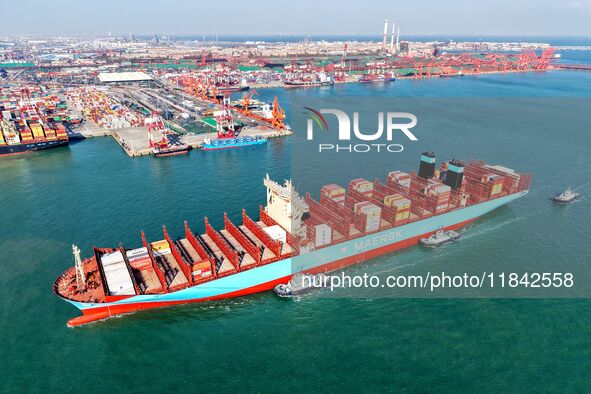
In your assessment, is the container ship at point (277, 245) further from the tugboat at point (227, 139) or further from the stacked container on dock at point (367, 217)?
the tugboat at point (227, 139)

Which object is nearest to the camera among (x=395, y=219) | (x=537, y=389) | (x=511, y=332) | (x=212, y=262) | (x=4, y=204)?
(x=537, y=389)

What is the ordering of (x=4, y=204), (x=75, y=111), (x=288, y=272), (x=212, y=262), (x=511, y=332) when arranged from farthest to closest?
(x=75, y=111)
(x=4, y=204)
(x=288, y=272)
(x=212, y=262)
(x=511, y=332)

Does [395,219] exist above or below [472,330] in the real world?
above

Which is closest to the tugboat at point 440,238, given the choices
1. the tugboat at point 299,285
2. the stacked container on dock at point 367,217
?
the stacked container on dock at point 367,217

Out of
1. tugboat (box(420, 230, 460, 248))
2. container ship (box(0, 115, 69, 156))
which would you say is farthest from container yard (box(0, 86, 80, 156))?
tugboat (box(420, 230, 460, 248))

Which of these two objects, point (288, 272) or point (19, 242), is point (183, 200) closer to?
point (19, 242)

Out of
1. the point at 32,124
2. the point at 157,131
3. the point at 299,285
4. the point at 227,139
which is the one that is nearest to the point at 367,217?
the point at 299,285

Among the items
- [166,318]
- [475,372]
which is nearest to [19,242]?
[166,318]
